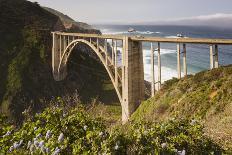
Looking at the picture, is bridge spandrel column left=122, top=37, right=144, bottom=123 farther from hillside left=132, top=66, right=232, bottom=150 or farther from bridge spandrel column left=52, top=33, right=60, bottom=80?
bridge spandrel column left=52, top=33, right=60, bottom=80

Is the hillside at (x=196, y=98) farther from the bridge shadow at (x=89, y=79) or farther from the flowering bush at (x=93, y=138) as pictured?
the bridge shadow at (x=89, y=79)

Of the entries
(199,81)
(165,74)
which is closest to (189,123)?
(199,81)

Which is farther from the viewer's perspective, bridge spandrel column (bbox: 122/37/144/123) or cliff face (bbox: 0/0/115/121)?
cliff face (bbox: 0/0/115/121)

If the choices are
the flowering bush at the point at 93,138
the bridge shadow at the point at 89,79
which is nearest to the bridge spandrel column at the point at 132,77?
the flowering bush at the point at 93,138

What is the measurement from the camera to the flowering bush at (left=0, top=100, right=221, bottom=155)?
7.12 meters

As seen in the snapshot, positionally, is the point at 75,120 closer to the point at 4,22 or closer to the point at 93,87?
the point at 93,87

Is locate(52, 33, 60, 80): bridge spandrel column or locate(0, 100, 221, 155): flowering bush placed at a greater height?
locate(52, 33, 60, 80): bridge spandrel column

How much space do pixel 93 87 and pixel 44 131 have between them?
51.4m

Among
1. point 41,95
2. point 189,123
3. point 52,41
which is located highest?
point 52,41

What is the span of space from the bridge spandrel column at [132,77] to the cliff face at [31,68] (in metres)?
20.6

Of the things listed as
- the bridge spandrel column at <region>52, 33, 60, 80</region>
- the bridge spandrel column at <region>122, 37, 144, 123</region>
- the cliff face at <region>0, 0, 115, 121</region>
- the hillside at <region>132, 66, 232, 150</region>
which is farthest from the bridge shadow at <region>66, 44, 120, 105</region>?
the hillside at <region>132, 66, 232, 150</region>

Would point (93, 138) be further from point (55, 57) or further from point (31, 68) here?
point (31, 68)

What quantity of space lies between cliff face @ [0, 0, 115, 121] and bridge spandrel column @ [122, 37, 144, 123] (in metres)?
20.6

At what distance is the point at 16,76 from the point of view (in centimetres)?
5719
